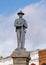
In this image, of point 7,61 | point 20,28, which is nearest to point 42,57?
point 7,61

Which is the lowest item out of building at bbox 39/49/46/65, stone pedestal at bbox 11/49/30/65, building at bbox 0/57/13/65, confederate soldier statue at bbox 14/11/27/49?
stone pedestal at bbox 11/49/30/65

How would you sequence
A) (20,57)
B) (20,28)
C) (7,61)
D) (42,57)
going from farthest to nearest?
(7,61)
(42,57)
(20,28)
(20,57)

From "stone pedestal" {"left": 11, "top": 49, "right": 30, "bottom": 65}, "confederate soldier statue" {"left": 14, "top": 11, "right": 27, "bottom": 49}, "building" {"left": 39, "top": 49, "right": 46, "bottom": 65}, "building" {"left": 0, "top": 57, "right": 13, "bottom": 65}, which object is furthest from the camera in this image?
"building" {"left": 0, "top": 57, "right": 13, "bottom": 65}

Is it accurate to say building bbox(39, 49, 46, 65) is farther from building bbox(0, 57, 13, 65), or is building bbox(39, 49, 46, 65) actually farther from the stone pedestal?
the stone pedestal

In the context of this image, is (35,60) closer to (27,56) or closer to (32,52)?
(32,52)

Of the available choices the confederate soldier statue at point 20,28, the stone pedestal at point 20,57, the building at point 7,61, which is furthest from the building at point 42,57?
the stone pedestal at point 20,57

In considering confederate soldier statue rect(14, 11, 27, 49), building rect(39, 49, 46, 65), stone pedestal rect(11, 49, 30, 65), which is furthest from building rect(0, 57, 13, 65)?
stone pedestal rect(11, 49, 30, 65)

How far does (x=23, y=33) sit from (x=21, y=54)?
157 centimetres

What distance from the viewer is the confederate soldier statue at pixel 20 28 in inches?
867

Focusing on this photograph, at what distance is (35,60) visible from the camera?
36.8 meters

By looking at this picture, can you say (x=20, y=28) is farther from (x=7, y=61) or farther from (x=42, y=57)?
(x=7, y=61)

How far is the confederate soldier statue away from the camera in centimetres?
2202

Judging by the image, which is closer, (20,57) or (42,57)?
(20,57)

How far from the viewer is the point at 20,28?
22203mm
